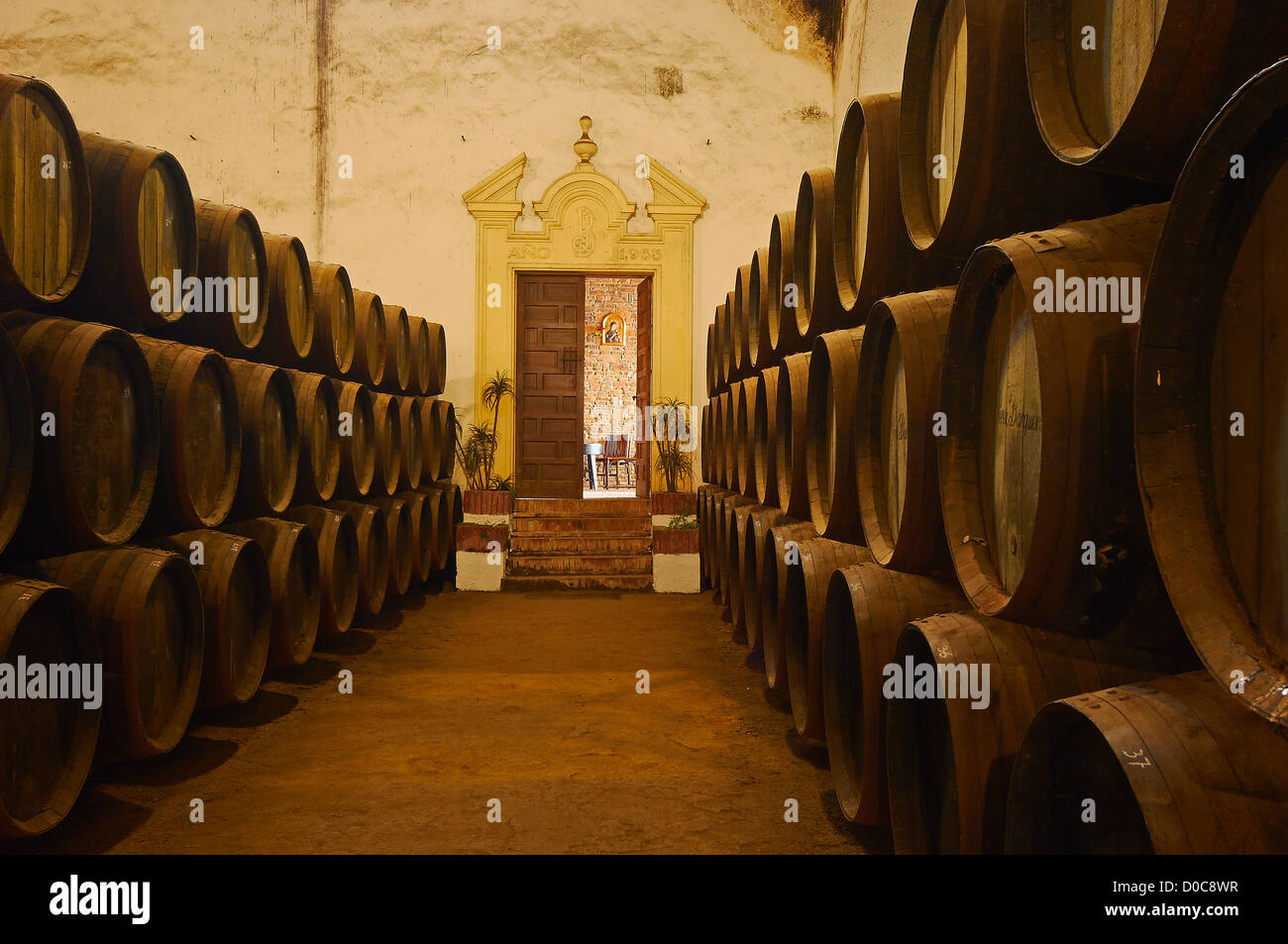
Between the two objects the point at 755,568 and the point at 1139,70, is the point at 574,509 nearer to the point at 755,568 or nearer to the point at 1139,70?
the point at 755,568

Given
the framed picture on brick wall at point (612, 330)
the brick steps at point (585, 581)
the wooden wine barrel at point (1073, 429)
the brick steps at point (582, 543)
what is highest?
the framed picture on brick wall at point (612, 330)

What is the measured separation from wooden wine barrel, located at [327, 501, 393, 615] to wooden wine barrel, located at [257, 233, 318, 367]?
94 cm

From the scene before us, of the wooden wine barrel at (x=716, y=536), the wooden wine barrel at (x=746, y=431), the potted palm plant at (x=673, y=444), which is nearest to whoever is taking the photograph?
the wooden wine barrel at (x=746, y=431)

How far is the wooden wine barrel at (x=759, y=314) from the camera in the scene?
4703 mm

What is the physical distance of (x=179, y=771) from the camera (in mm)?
3168

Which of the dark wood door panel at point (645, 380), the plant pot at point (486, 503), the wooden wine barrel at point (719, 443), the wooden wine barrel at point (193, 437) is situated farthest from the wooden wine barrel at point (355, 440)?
the dark wood door panel at point (645, 380)

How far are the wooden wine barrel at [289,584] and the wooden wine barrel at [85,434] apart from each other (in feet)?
3.01

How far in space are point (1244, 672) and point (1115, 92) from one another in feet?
3.06

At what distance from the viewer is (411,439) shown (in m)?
6.91

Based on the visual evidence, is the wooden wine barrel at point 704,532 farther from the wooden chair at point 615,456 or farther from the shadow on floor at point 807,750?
the wooden chair at point 615,456

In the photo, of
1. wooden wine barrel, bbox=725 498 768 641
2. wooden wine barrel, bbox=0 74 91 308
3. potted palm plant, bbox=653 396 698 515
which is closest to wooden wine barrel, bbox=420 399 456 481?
potted palm plant, bbox=653 396 698 515

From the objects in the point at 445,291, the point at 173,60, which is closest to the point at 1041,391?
the point at 445,291

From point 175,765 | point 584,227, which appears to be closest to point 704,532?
point 584,227

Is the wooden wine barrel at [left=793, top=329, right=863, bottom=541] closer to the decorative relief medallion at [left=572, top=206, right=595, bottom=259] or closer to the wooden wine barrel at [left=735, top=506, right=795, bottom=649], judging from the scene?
the wooden wine barrel at [left=735, top=506, right=795, bottom=649]
